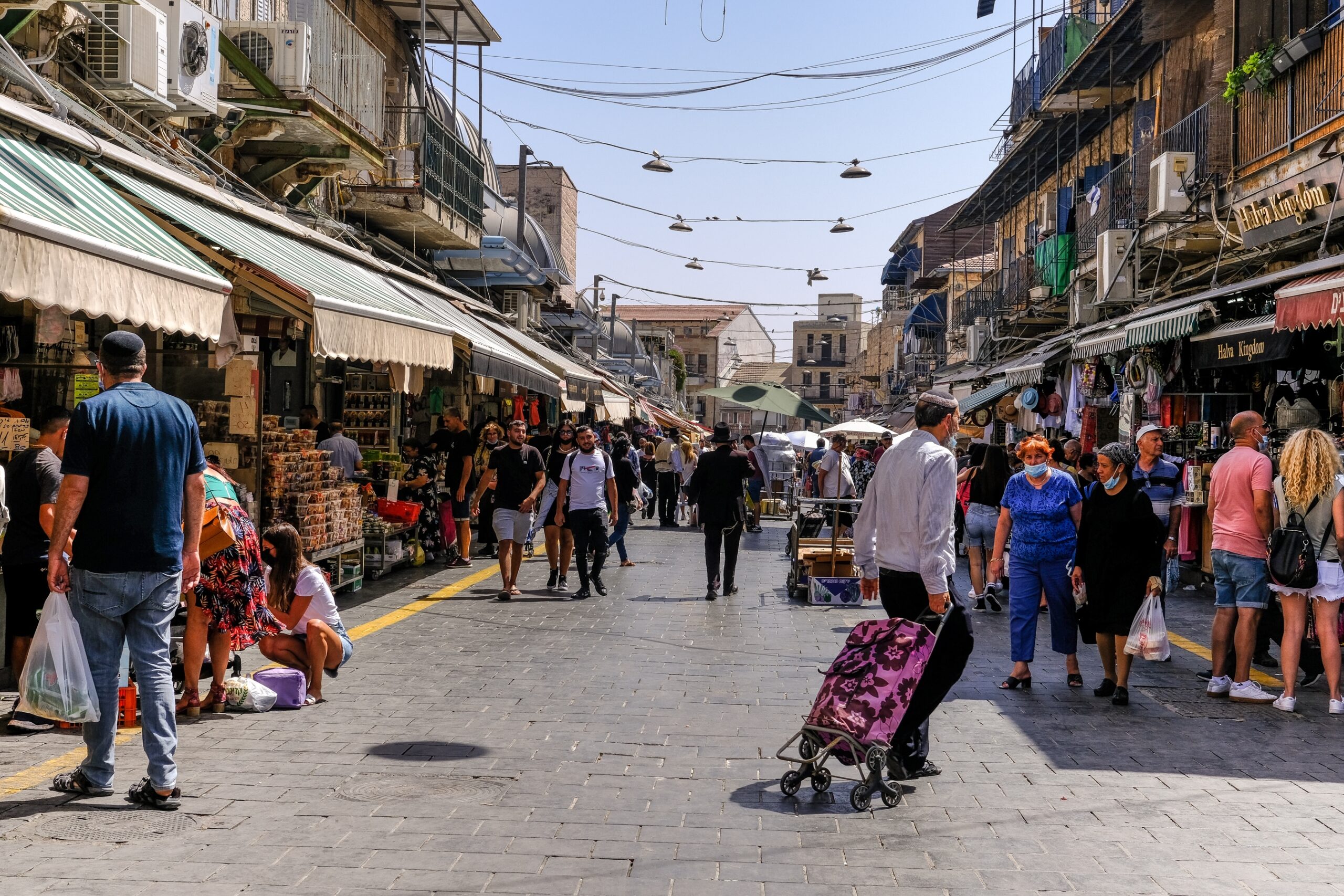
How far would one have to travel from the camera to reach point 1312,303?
959 cm

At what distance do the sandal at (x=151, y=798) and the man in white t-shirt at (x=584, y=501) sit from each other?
24.3ft

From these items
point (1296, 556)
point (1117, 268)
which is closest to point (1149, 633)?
point (1296, 556)

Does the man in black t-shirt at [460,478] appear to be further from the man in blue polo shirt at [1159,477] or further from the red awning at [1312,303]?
the red awning at [1312,303]

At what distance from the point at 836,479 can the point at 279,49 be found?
8886 millimetres

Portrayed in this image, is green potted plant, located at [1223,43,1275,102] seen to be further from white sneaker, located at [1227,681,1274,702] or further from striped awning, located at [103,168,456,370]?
striped awning, located at [103,168,456,370]

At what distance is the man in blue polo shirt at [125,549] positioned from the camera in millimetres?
5090

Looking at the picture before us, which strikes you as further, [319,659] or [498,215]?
[498,215]

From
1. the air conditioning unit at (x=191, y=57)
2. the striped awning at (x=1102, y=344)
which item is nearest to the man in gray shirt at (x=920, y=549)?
the air conditioning unit at (x=191, y=57)

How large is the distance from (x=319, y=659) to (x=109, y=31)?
5.87m

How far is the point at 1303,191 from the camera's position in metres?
12.3

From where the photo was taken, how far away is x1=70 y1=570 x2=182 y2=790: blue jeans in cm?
512

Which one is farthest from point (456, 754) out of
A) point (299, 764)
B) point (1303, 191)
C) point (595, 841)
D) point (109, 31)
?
point (1303, 191)

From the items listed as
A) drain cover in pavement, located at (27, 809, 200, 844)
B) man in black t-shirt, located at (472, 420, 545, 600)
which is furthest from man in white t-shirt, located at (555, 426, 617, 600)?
drain cover in pavement, located at (27, 809, 200, 844)

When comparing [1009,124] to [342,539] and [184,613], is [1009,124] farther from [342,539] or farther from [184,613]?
[184,613]
